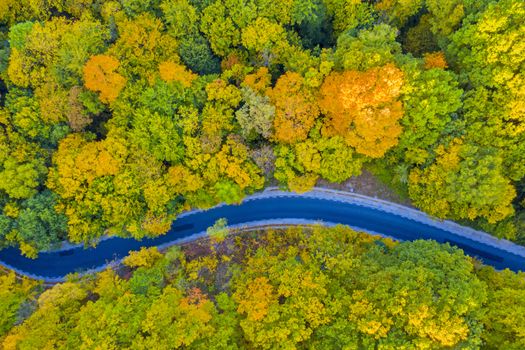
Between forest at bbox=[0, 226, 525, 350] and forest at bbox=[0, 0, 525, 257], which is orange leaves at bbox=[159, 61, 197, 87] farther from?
forest at bbox=[0, 226, 525, 350]

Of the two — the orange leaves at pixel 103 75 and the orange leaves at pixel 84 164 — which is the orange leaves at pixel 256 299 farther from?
the orange leaves at pixel 103 75

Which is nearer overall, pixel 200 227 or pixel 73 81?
pixel 73 81

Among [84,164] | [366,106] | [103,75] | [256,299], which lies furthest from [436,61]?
[84,164]

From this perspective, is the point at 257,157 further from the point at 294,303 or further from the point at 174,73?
the point at 294,303

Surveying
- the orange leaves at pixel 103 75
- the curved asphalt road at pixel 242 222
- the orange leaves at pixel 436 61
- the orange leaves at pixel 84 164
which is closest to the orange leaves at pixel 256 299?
the curved asphalt road at pixel 242 222

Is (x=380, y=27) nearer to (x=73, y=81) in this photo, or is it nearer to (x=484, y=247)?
(x=484, y=247)

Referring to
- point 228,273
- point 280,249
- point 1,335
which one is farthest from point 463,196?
point 1,335

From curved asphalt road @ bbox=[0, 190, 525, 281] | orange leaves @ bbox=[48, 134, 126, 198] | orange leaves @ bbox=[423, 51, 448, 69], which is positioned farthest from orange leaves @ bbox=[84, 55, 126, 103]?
orange leaves @ bbox=[423, 51, 448, 69]
